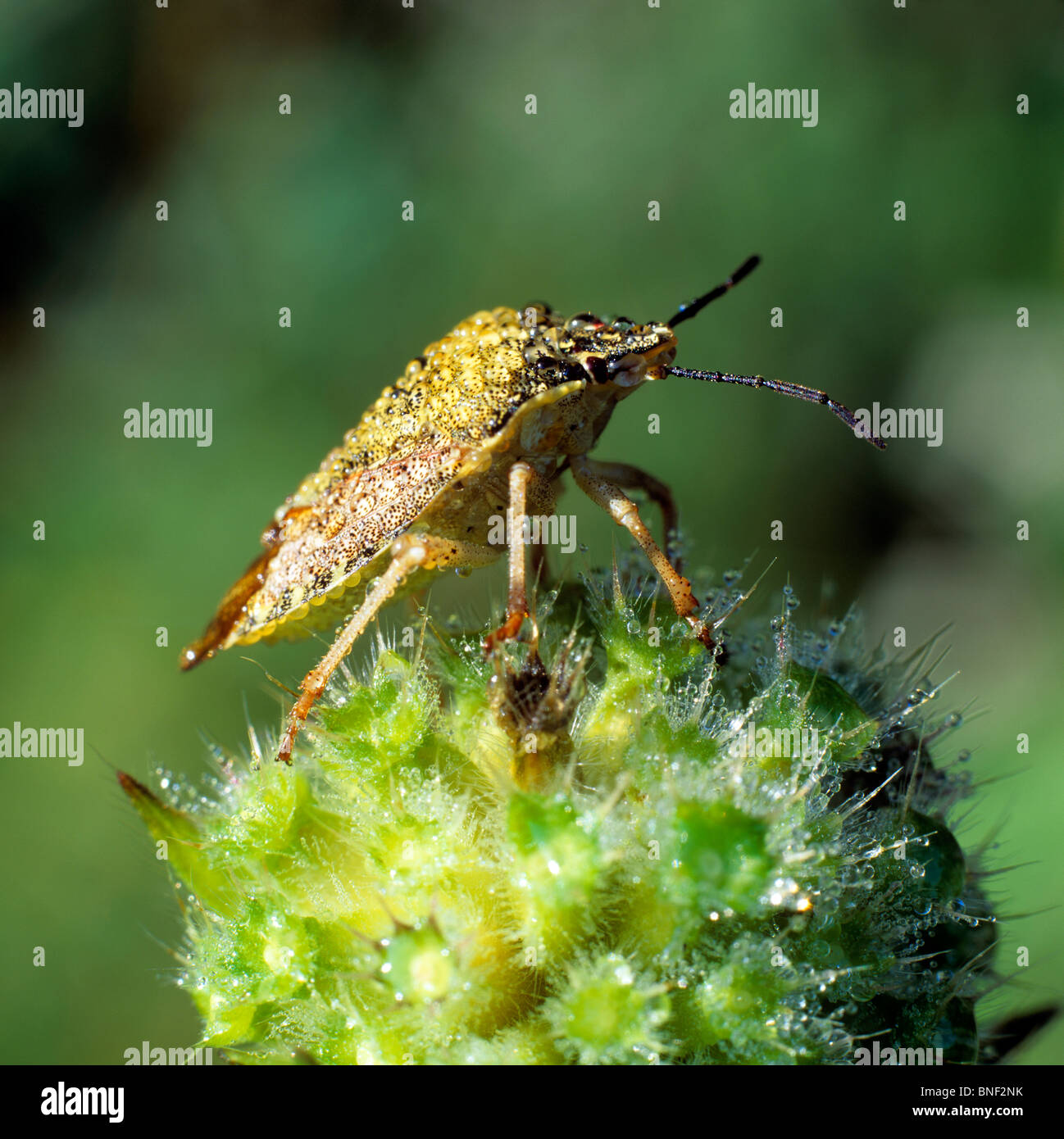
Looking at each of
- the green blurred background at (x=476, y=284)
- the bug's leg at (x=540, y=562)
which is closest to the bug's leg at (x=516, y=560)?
the bug's leg at (x=540, y=562)

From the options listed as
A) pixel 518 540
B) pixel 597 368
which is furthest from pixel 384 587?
pixel 597 368

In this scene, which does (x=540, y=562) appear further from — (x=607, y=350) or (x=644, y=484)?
(x=607, y=350)

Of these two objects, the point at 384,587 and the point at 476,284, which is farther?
the point at 476,284

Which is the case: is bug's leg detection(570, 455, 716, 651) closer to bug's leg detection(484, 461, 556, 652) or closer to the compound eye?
bug's leg detection(484, 461, 556, 652)

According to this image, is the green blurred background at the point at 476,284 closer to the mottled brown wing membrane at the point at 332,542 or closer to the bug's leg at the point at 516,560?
the mottled brown wing membrane at the point at 332,542
